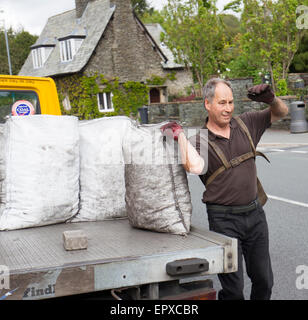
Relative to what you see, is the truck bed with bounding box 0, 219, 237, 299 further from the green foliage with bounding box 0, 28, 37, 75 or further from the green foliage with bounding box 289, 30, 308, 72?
the green foliage with bounding box 0, 28, 37, 75

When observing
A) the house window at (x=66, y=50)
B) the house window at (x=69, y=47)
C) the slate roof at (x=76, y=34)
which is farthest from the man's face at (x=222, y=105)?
the house window at (x=66, y=50)

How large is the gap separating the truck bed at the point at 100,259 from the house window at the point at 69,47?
36.9 metres

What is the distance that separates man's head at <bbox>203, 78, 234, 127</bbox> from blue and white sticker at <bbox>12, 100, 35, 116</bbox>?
2.88 m

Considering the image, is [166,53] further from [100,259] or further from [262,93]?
[100,259]

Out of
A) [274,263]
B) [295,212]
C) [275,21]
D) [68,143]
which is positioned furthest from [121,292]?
[275,21]

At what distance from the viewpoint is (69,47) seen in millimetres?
39094

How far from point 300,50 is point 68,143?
30964 millimetres

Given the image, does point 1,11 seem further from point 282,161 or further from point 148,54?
point 282,161

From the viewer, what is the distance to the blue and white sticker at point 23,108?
5897 millimetres

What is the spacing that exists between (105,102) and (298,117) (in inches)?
831

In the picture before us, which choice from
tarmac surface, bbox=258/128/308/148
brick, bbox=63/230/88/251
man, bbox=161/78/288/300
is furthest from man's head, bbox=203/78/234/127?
tarmac surface, bbox=258/128/308/148

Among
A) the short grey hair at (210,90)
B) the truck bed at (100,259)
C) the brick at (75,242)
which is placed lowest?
the truck bed at (100,259)
